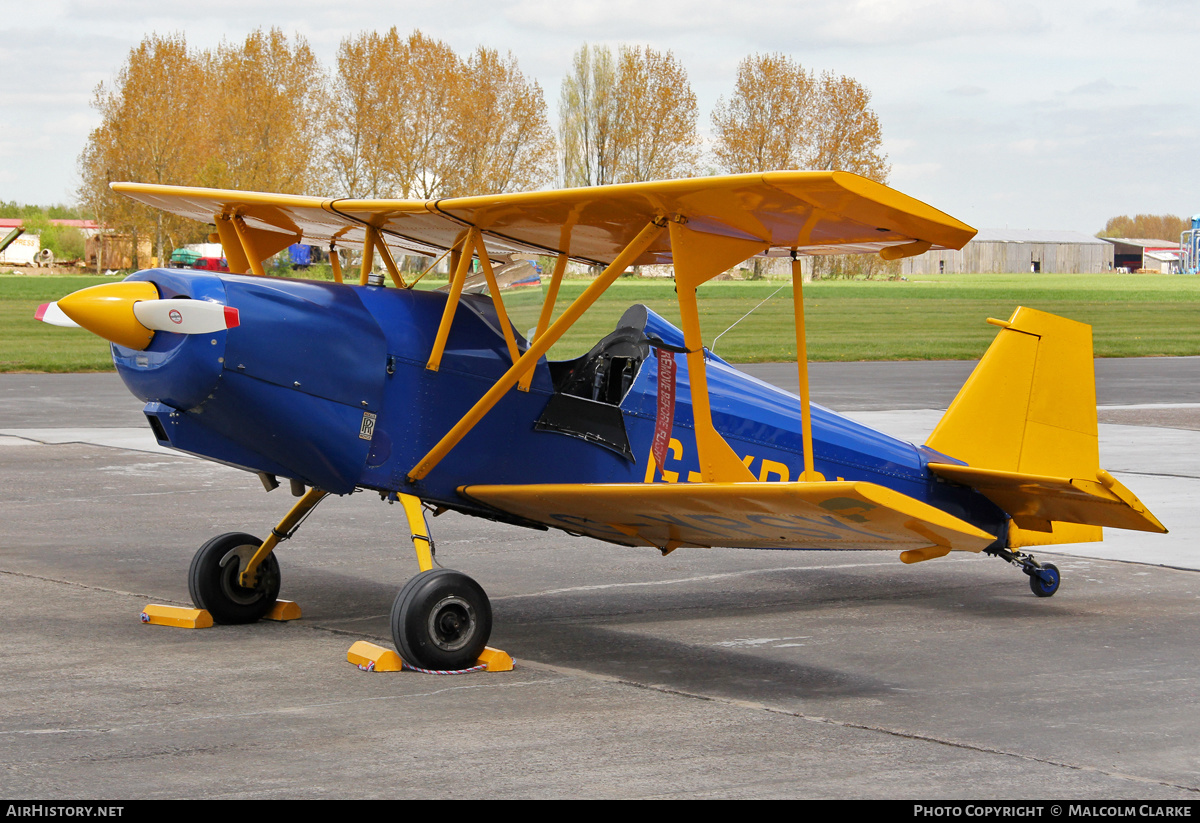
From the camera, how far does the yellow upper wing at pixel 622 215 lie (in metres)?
5.18

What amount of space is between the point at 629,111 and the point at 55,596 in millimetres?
87019

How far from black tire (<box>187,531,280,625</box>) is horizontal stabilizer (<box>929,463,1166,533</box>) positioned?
3711mm

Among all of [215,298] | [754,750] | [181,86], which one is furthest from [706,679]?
[181,86]

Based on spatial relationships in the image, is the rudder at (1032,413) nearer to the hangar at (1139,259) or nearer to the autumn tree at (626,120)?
the autumn tree at (626,120)

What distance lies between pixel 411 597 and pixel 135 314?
66.3 inches

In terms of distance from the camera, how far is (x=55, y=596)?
24.4ft

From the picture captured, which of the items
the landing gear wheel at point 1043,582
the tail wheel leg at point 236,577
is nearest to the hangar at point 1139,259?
the landing gear wheel at point 1043,582

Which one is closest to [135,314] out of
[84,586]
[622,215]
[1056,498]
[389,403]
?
[389,403]

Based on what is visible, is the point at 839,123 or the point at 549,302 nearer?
the point at 549,302

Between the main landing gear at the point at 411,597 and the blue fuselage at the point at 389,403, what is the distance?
394 millimetres

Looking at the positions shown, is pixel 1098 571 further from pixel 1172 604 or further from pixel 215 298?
pixel 215 298

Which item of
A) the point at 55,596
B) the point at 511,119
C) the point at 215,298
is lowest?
the point at 55,596

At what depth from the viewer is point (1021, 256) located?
13975 cm

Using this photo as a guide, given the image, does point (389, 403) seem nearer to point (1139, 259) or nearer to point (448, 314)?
point (448, 314)
